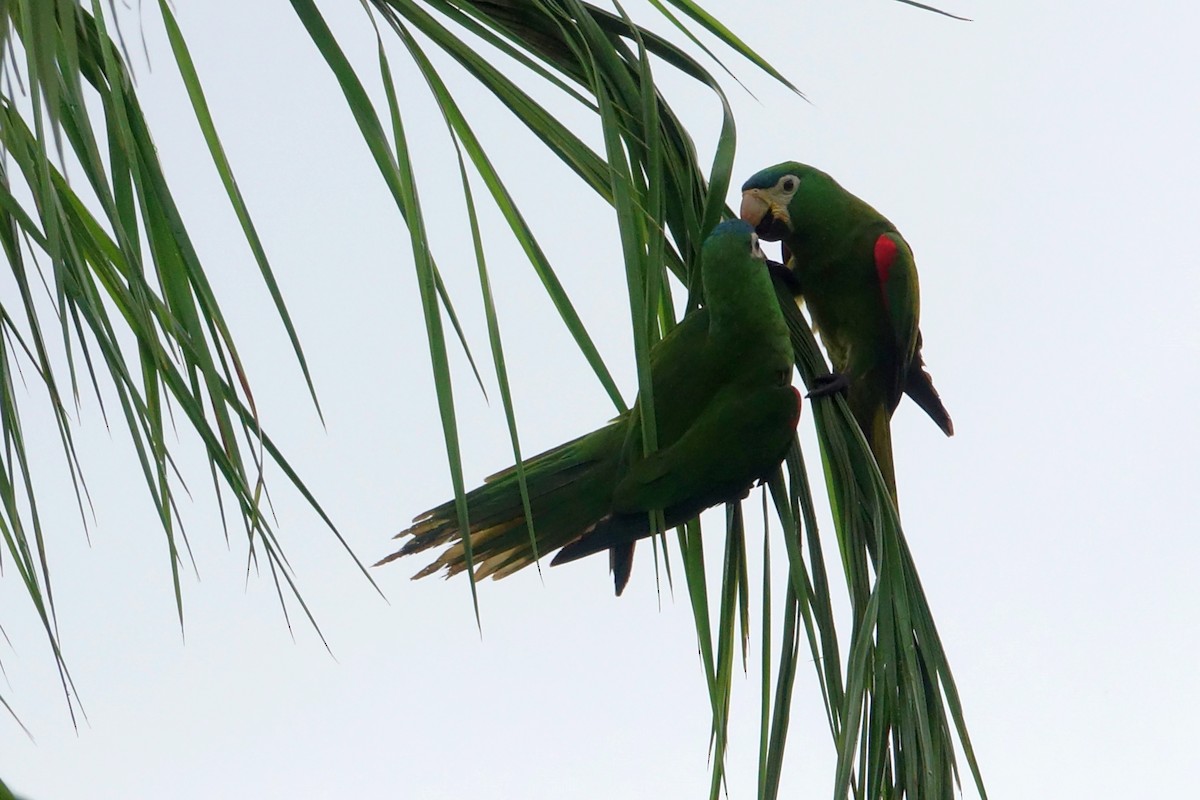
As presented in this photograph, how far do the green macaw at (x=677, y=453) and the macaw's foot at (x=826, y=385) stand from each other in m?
0.04

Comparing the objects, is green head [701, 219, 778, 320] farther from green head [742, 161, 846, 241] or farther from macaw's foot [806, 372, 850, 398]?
green head [742, 161, 846, 241]

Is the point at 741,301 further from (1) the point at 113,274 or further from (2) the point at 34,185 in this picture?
(2) the point at 34,185

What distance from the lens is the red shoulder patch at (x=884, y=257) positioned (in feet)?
6.14

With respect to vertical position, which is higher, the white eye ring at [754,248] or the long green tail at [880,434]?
the white eye ring at [754,248]

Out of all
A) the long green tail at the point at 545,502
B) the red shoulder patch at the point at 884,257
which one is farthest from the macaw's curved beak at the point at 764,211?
the long green tail at the point at 545,502

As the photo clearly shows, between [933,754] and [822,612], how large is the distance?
19cm

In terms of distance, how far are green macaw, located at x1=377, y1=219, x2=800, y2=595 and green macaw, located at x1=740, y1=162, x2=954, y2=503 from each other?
394 millimetres

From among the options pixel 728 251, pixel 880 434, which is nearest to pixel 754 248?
pixel 728 251

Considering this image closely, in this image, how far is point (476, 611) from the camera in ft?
2.95

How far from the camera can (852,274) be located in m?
1.89

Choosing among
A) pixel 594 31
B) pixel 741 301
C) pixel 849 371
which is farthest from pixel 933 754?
pixel 594 31

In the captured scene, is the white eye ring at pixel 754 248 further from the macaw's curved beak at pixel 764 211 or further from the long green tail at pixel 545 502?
the macaw's curved beak at pixel 764 211

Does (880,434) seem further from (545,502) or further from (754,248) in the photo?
(545,502)

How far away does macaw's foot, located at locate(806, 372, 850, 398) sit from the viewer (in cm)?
152
